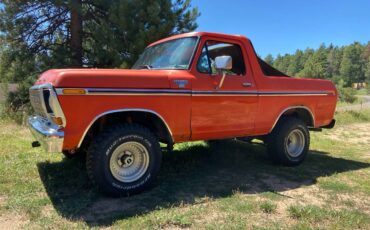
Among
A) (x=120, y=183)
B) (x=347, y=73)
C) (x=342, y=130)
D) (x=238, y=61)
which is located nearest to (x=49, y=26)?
(x=238, y=61)

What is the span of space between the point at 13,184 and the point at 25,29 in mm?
9159

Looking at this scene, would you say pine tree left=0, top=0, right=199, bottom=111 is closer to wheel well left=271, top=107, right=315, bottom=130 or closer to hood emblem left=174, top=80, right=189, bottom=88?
wheel well left=271, top=107, right=315, bottom=130

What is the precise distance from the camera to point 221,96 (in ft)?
17.8

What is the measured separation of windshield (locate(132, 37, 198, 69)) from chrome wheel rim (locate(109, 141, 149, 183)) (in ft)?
4.23

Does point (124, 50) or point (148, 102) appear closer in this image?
point (148, 102)

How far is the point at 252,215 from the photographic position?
4258 mm

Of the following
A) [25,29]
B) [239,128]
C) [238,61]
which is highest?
[25,29]

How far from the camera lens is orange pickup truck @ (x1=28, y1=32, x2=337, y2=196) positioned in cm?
432

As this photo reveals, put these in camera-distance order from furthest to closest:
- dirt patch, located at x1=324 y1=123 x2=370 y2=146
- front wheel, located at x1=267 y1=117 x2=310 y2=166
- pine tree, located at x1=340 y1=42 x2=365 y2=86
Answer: pine tree, located at x1=340 y1=42 x2=365 y2=86 → dirt patch, located at x1=324 y1=123 x2=370 y2=146 → front wheel, located at x1=267 y1=117 x2=310 y2=166

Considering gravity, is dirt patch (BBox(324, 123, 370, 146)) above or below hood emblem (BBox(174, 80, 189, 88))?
below

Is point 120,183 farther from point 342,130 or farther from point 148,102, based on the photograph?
point 342,130

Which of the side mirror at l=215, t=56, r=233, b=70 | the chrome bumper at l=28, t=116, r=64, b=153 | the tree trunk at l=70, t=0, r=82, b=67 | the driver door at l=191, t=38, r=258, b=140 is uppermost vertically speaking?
the tree trunk at l=70, t=0, r=82, b=67

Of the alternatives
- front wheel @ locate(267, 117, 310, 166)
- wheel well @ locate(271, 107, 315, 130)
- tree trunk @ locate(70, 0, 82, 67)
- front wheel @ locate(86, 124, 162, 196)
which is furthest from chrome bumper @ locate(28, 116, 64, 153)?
tree trunk @ locate(70, 0, 82, 67)

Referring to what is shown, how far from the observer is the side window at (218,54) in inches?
213
